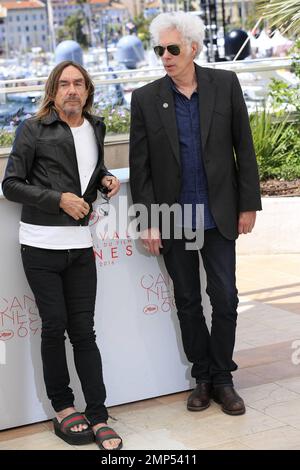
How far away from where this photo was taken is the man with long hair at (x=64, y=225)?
14.4ft

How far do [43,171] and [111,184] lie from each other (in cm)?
37

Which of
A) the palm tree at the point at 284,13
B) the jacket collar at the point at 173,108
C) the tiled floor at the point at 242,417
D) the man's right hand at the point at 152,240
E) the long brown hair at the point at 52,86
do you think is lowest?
the tiled floor at the point at 242,417

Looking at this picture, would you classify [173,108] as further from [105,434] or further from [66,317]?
[105,434]

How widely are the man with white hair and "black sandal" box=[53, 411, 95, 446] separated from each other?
66 cm

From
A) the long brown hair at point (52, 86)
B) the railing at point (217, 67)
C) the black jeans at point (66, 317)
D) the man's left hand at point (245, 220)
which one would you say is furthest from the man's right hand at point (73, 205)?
the railing at point (217, 67)

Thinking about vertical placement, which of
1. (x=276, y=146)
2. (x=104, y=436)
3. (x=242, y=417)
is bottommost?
(x=242, y=417)

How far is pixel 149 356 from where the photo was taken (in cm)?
512

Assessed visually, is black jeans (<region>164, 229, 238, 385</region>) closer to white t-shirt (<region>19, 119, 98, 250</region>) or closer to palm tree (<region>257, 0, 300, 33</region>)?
white t-shirt (<region>19, 119, 98, 250</region>)

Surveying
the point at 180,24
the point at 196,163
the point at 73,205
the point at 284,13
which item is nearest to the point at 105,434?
the point at 73,205

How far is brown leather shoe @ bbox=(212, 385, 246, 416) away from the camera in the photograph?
15.9ft

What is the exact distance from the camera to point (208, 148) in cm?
475

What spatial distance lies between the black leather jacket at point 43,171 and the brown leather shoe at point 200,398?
1186 millimetres

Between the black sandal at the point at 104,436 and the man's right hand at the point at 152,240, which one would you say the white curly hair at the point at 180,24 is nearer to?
the man's right hand at the point at 152,240
